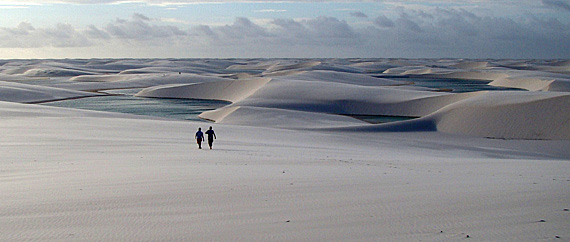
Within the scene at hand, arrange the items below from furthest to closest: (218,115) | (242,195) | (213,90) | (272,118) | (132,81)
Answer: (132,81), (213,90), (218,115), (272,118), (242,195)

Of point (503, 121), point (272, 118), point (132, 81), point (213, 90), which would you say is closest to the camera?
point (503, 121)

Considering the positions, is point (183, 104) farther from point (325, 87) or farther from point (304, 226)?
point (304, 226)

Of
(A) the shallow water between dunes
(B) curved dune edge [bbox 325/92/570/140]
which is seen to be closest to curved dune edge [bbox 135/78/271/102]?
(A) the shallow water between dunes

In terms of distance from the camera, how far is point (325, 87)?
49375 millimetres

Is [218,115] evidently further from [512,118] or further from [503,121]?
[512,118]

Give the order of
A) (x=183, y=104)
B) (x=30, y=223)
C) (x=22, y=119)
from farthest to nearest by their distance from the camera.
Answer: (x=183, y=104)
(x=22, y=119)
(x=30, y=223)

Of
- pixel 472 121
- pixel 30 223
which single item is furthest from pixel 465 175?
pixel 472 121

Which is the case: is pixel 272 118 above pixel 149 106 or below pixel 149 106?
below

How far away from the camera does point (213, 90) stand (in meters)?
56.4

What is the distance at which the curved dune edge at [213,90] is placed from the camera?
178 feet

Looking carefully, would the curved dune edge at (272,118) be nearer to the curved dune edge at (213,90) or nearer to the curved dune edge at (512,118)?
→ the curved dune edge at (512,118)

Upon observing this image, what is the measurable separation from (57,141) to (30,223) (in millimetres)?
9759

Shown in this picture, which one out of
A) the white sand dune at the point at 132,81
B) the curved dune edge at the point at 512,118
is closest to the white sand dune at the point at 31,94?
the white sand dune at the point at 132,81

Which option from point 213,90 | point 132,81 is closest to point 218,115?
point 213,90
